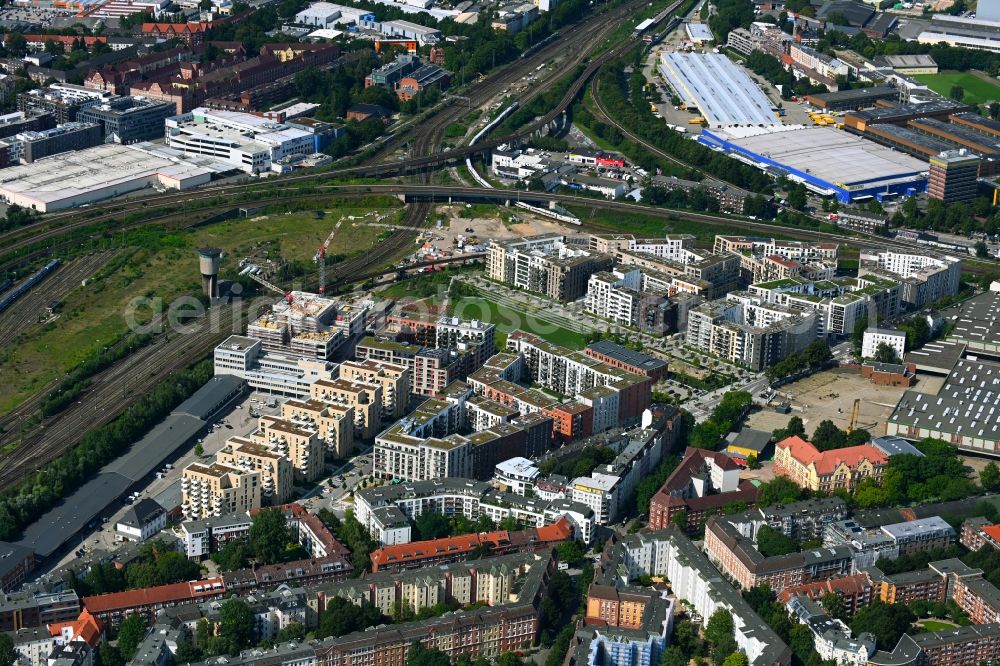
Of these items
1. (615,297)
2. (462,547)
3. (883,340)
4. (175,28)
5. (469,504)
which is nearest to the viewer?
(462,547)

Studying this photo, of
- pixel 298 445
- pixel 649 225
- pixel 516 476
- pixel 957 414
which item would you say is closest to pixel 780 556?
pixel 516 476

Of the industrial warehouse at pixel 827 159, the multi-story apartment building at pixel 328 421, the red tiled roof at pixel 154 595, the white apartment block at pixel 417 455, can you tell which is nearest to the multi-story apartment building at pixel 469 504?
the white apartment block at pixel 417 455

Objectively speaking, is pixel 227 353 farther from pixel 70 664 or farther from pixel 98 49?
pixel 98 49

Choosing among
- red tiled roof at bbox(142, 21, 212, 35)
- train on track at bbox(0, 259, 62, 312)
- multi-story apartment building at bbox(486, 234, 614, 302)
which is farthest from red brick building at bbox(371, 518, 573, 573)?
red tiled roof at bbox(142, 21, 212, 35)

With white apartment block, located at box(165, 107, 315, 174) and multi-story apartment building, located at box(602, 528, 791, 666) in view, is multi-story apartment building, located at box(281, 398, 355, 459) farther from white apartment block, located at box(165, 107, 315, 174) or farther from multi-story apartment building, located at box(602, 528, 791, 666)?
white apartment block, located at box(165, 107, 315, 174)

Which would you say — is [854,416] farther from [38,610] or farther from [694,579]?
[38,610]

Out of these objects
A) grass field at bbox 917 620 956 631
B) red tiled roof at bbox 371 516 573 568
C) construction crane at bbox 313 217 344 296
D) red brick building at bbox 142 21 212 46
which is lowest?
grass field at bbox 917 620 956 631

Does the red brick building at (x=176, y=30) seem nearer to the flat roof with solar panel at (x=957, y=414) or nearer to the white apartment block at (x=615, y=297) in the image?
the white apartment block at (x=615, y=297)
